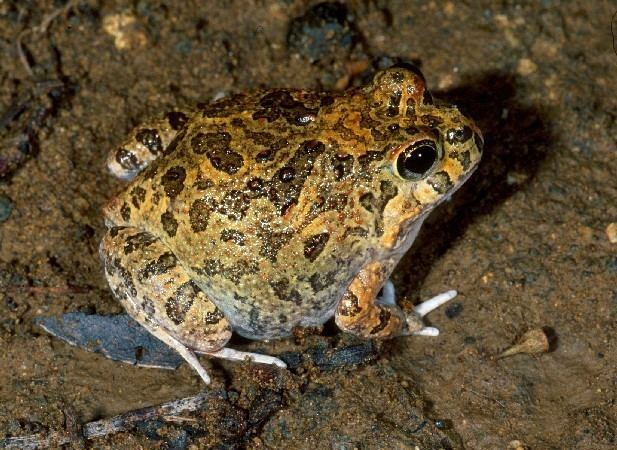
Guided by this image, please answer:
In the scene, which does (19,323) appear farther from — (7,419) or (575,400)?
(575,400)

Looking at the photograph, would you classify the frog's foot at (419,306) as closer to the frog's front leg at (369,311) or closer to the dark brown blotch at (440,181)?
the frog's front leg at (369,311)

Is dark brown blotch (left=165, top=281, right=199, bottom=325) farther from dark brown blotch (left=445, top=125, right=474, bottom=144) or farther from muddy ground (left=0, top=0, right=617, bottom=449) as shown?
dark brown blotch (left=445, top=125, right=474, bottom=144)

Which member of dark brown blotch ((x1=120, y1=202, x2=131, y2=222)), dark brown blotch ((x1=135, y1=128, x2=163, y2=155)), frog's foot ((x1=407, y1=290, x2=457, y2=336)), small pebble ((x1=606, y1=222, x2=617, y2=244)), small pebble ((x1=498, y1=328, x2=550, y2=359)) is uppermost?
dark brown blotch ((x1=135, y1=128, x2=163, y2=155))

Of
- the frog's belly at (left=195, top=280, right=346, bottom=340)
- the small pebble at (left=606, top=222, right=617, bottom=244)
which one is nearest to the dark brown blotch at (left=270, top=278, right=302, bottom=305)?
the frog's belly at (left=195, top=280, right=346, bottom=340)

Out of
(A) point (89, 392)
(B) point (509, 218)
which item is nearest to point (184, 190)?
(A) point (89, 392)

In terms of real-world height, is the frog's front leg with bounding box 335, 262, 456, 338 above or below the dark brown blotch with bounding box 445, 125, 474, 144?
below

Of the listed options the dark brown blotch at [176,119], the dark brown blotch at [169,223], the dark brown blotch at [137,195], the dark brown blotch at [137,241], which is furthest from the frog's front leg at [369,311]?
the dark brown blotch at [176,119]

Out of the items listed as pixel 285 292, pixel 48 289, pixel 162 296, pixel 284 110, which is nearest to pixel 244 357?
pixel 285 292
